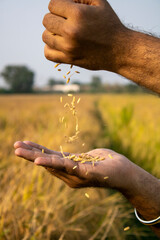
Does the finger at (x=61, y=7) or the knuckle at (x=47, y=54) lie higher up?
the finger at (x=61, y=7)

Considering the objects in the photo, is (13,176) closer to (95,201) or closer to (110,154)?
(95,201)

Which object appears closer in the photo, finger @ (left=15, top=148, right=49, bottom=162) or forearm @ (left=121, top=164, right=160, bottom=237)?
finger @ (left=15, top=148, right=49, bottom=162)

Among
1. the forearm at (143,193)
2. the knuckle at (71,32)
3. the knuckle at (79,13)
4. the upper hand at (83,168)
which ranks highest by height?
the knuckle at (79,13)

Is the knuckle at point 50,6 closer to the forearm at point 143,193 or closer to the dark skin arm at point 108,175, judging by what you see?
the dark skin arm at point 108,175

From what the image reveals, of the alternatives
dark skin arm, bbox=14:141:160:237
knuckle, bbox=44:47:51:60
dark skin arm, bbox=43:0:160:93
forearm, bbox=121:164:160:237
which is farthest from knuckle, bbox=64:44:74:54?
forearm, bbox=121:164:160:237

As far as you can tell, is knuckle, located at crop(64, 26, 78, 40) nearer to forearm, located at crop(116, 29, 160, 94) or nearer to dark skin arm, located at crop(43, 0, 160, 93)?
dark skin arm, located at crop(43, 0, 160, 93)

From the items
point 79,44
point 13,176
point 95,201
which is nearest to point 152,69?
point 79,44

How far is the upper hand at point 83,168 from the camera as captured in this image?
0.99 m

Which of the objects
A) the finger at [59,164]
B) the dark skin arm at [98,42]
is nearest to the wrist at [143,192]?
the finger at [59,164]

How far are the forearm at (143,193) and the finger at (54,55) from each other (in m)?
0.52

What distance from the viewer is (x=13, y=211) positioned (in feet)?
5.70

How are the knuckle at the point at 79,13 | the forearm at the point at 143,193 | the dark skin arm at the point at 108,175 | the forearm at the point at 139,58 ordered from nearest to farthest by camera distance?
the knuckle at the point at 79,13, the forearm at the point at 139,58, the dark skin arm at the point at 108,175, the forearm at the point at 143,193

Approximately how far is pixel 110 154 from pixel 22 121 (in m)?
5.27

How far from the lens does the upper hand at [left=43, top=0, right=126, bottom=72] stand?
0.81m
